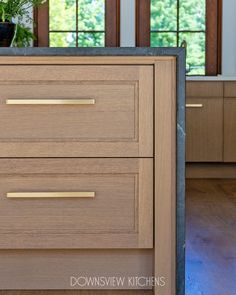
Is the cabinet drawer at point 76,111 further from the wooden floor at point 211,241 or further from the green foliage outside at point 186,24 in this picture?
the green foliage outside at point 186,24

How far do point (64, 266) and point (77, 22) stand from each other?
3895 mm

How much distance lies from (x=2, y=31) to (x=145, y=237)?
29.9 inches

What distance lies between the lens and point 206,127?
484cm

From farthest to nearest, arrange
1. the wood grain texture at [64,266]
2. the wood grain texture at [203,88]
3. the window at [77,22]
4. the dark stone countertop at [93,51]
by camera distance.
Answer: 1. the window at [77,22]
2. the wood grain texture at [203,88]
3. the wood grain texture at [64,266]
4. the dark stone countertop at [93,51]

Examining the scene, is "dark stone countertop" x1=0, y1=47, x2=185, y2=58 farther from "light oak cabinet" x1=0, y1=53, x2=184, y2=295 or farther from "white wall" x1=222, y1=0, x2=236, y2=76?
"white wall" x1=222, y1=0, x2=236, y2=76

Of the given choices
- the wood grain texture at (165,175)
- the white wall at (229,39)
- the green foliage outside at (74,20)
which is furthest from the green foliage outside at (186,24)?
the wood grain texture at (165,175)

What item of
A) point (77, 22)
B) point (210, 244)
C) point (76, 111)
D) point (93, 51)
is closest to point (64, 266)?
point (76, 111)

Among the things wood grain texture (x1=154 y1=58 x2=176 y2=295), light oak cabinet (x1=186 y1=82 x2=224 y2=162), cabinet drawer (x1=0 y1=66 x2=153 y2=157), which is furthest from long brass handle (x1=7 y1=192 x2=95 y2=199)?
light oak cabinet (x1=186 y1=82 x2=224 y2=162)

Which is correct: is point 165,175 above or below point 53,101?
below

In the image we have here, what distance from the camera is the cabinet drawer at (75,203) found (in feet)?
5.58

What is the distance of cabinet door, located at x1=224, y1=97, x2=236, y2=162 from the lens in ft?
15.9

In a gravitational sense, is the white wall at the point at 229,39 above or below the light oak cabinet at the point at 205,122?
above

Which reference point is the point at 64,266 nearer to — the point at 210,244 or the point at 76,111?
the point at 76,111

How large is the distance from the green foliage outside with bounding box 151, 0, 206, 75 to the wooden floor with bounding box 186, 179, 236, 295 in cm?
149
